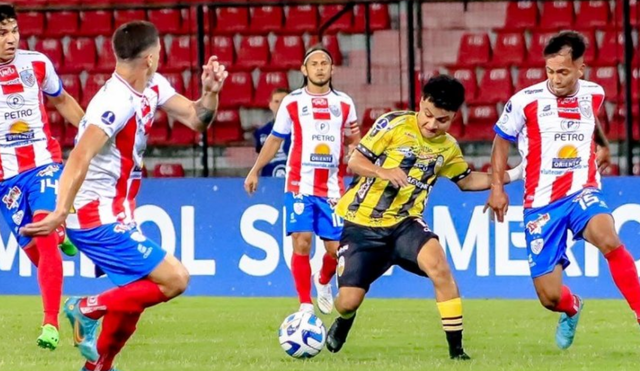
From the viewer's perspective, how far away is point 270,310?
12.8m

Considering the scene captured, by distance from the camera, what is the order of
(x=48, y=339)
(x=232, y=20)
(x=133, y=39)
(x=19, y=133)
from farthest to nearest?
(x=232, y=20)
(x=19, y=133)
(x=48, y=339)
(x=133, y=39)

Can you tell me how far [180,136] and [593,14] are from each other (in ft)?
16.4

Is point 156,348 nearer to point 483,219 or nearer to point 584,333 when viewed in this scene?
point 584,333

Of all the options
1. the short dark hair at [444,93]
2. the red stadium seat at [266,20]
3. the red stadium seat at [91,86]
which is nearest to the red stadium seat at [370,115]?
the red stadium seat at [266,20]

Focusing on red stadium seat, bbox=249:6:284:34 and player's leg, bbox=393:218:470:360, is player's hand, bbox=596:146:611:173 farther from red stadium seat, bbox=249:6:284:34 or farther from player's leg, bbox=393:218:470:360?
red stadium seat, bbox=249:6:284:34

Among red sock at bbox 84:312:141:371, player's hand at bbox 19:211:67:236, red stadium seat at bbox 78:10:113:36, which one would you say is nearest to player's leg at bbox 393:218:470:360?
red sock at bbox 84:312:141:371

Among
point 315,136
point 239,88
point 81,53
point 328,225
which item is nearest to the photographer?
point 328,225

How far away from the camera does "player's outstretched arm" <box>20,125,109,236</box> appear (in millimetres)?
6789

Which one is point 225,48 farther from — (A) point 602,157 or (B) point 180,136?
(A) point 602,157

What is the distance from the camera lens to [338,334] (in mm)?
9273

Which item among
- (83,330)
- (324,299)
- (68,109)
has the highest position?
(68,109)

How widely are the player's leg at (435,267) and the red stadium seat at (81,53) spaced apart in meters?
9.68

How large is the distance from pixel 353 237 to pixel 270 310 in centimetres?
372

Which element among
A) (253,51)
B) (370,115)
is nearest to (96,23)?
(253,51)
